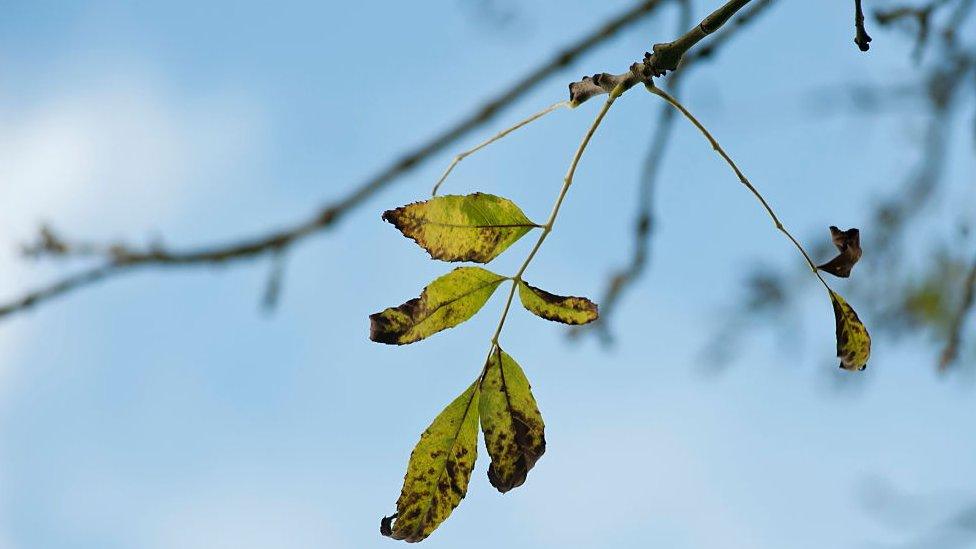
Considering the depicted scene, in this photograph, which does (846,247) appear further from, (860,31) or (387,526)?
(387,526)

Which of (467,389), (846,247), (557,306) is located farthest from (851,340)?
(467,389)

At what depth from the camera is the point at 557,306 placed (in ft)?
4.15

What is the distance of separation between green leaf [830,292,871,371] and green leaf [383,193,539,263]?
0.41 meters

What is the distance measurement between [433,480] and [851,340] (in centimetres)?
55

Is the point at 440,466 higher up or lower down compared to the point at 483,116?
lower down

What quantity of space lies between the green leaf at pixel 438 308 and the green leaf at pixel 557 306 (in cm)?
4

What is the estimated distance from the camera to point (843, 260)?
125 cm

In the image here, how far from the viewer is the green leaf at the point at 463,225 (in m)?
1.19

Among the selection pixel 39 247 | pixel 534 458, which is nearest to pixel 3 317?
pixel 39 247

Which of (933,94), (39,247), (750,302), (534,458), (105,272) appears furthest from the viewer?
(750,302)

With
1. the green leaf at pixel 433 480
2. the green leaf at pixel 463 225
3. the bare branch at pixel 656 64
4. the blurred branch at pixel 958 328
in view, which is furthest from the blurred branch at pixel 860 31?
the blurred branch at pixel 958 328

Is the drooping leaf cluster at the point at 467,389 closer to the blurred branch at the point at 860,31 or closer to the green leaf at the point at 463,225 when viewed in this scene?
the green leaf at the point at 463,225

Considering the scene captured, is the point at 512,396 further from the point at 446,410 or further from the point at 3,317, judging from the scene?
the point at 3,317

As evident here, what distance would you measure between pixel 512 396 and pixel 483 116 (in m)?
1.05
